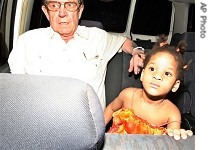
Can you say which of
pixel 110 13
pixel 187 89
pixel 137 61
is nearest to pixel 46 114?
pixel 137 61

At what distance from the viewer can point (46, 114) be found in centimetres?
75

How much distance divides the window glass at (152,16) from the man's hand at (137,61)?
7.77ft

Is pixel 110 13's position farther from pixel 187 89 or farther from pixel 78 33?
pixel 78 33

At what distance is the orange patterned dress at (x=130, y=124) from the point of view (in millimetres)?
1812

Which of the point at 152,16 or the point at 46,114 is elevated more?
the point at 152,16

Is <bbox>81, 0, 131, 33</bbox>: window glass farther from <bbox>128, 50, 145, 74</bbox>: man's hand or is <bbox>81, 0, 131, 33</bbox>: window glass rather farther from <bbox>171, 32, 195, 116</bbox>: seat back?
<bbox>128, 50, 145, 74</bbox>: man's hand

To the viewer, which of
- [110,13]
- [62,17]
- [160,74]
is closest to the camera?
[160,74]

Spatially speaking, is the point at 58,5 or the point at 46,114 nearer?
the point at 46,114

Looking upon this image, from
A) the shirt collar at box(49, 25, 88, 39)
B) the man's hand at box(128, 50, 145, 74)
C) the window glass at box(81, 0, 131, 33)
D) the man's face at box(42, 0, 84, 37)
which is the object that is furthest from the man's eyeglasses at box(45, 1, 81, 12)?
the window glass at box(81, 0, 131, 33)

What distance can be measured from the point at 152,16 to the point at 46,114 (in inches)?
175

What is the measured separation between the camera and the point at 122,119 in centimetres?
188

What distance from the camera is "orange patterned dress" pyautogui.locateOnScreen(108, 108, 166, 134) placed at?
1812 mm
